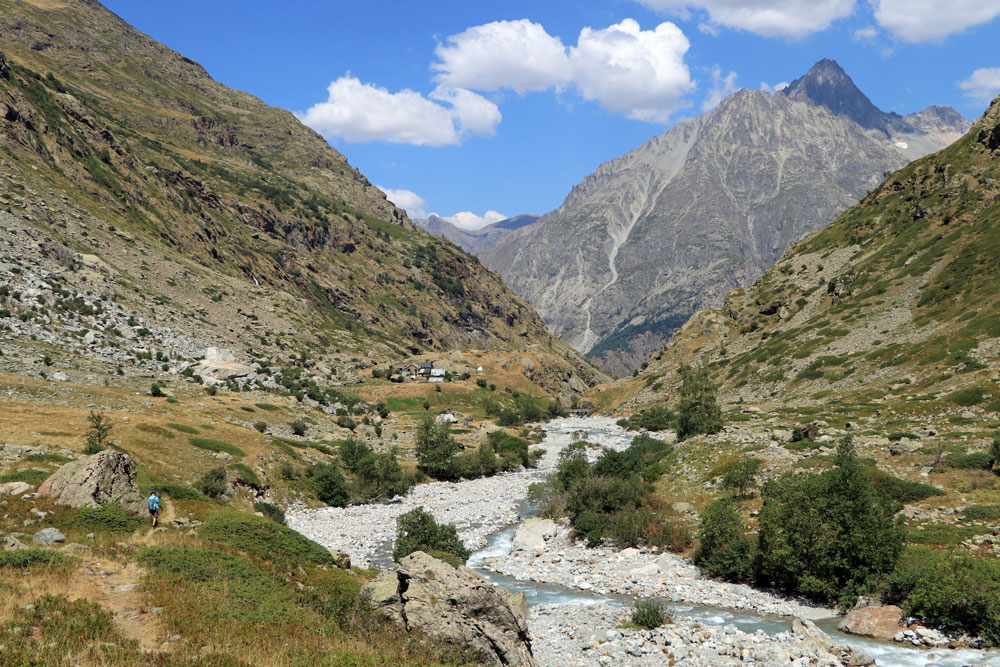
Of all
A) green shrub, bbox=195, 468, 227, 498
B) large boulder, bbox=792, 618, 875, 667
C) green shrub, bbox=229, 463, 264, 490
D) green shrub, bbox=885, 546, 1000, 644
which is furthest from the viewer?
green shrub, bbox=229, 463, 264, 490

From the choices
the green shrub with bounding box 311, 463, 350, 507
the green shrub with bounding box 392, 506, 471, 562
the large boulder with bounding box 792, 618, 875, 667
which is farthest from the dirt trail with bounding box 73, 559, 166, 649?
the green shrub with bounding box 311, 463, 350, 507

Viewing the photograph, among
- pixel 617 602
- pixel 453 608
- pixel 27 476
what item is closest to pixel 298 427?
pixel 27 476

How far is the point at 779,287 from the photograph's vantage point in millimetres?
134375

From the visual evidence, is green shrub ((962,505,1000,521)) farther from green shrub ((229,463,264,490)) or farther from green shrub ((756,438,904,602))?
green shrub ((229,463,264,490))

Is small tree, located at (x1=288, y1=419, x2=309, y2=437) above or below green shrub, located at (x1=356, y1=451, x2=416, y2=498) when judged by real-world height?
above

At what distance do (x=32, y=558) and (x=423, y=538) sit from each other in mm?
21368

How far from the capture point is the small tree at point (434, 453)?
6844 centimetres

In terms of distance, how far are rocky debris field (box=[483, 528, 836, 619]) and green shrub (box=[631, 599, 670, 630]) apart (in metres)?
3.80

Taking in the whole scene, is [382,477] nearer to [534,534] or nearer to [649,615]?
[534,534]

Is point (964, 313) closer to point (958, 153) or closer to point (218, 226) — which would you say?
point (958, 153)

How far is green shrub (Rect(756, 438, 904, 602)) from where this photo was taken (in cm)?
2694

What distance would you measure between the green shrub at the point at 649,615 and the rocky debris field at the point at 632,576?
3.80m

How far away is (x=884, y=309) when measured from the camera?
9250cm

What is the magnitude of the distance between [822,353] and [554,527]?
6781 cm
